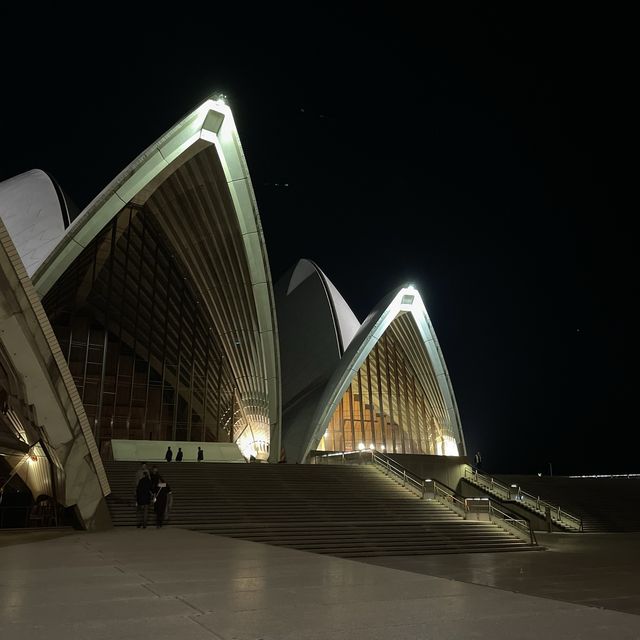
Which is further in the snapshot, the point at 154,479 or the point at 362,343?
the point at 362,343

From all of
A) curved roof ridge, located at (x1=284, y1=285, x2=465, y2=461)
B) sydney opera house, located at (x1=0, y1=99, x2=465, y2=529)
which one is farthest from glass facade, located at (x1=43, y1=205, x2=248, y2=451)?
curved roof ridge, located at (x1=284, y1=285, x2=465, y2=461)

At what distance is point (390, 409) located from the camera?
36375 mm

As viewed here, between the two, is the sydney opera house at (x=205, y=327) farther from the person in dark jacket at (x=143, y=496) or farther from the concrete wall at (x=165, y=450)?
the person in dark jacket at (x=143, y=496)

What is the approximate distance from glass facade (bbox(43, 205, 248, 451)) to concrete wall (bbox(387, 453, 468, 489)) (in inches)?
336

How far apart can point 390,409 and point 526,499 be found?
44.4 ft

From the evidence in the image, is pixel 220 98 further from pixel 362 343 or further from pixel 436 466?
pixel 436 466

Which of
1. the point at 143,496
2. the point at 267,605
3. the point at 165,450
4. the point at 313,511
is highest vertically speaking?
the point at 165,450

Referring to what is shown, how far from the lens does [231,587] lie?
16.6 ft

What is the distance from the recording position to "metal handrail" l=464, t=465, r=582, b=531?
21.5 m

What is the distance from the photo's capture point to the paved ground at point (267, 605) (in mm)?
3406

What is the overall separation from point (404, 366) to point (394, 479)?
17520 mm

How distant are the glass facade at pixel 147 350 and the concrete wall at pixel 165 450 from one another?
1306mm

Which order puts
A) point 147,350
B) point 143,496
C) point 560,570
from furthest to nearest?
1. point 147,350
2. point 143,496
3. point 560,570

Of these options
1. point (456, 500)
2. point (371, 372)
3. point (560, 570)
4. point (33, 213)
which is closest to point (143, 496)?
point (560, 570)
